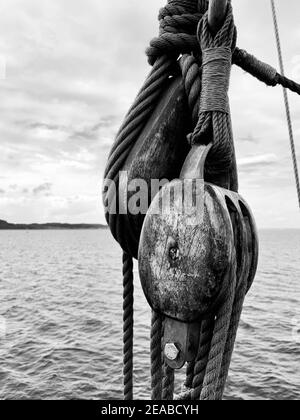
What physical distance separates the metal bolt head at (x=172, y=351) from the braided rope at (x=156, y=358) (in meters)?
0.13

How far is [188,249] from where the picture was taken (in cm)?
110

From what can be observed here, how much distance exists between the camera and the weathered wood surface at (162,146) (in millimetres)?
1336

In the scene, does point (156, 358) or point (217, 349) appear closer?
point (217, 349)

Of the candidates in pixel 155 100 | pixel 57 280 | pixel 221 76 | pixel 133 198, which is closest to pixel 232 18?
pixel 221 76

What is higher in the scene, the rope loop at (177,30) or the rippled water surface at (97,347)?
the rope loop at (177,30)

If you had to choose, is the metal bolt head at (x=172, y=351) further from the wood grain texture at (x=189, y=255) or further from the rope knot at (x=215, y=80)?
the rope knot at (x=215, y=80)

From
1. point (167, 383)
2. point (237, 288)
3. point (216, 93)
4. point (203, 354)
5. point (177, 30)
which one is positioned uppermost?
point (177, 30)

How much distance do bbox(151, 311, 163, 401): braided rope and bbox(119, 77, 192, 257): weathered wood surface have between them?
289 mm

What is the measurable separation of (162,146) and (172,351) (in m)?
0.60

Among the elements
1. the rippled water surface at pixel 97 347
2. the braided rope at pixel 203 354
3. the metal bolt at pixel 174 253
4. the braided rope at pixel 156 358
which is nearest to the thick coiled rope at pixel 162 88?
the braided rope at pixel 156 358

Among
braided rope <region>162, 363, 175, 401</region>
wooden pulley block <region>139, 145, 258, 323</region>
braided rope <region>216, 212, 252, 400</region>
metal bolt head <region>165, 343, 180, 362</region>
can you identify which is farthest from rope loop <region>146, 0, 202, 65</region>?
braided rope <region>162, 363, 175, 401</region>

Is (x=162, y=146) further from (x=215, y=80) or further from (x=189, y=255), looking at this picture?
(x=189, y=255)

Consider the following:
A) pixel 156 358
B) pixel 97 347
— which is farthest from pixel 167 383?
pixel 97 347
